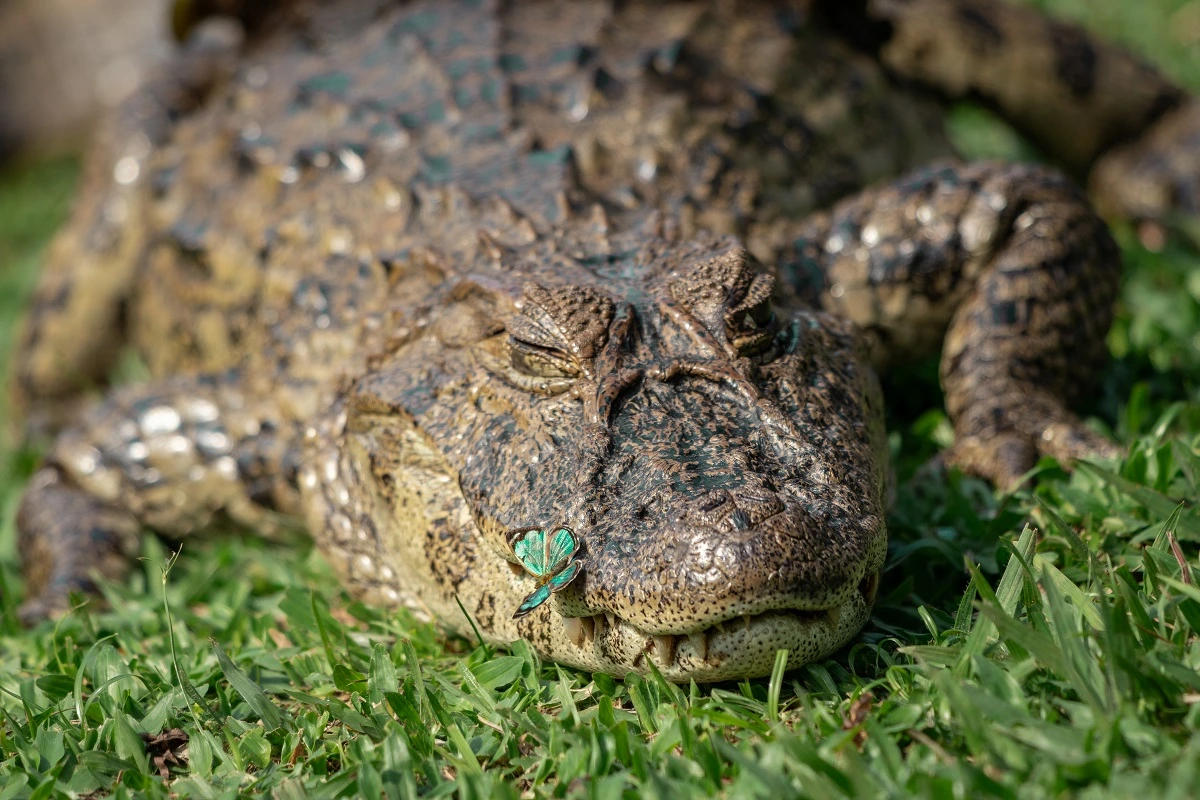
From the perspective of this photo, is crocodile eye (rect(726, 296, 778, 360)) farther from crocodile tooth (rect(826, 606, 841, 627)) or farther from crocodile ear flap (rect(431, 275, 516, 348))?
crocodile tooth (rect(826, 606, 841, 627))

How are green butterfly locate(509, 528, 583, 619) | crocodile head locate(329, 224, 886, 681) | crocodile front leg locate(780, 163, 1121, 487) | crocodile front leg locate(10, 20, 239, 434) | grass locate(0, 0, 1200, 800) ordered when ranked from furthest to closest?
crocodile front leg locate(10, 20, 239, 434) < crocodile front leg locate(780, 163, 1121, 487) < green butterfly locate(509, 528, 583, 619) < crocodile head locate(329, 224, 886, 681) < grass locate(0, 0, 1200, 800)

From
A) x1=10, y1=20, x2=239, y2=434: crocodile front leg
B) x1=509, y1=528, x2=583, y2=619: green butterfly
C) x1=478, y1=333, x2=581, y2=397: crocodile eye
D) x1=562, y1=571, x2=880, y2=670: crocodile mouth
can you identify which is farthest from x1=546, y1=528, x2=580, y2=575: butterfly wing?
x1=10, y1=20, x2=239, y2=434: crocodile front leg

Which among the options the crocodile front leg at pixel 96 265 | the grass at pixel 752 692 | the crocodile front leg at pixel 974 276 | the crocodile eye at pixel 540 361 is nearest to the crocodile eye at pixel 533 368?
the crocodile eye at pixel 540 361

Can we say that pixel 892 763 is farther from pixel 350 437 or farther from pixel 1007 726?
pixel 350 437

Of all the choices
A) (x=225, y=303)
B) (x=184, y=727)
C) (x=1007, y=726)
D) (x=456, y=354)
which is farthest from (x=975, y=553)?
(x=225, y=303)

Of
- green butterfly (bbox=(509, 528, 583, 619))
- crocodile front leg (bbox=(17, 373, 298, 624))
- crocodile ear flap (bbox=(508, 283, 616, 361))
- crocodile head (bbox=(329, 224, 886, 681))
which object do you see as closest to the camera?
crocodile head (bbox=(329, 224, 886, 681))

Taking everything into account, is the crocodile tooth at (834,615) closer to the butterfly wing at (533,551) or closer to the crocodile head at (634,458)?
the crocodile head at (634,458)

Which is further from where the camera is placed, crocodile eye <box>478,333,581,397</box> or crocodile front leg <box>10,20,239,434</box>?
crocodile front leg <box>10,20,239,434</box>
